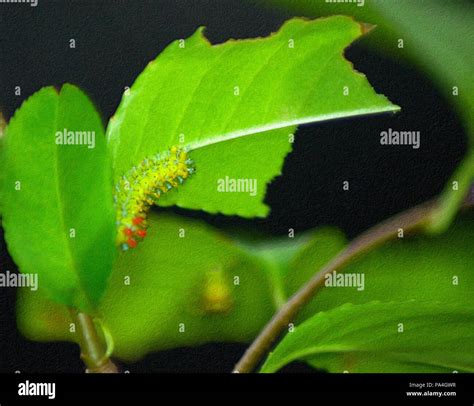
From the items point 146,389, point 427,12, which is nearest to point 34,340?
point 146,389

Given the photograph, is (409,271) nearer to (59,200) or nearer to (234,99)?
(234,99)

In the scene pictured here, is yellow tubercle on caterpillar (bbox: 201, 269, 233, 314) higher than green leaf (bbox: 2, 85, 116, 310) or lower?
lower

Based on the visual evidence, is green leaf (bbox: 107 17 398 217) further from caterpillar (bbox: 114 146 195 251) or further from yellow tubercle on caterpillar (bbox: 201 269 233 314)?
yellow tubercle on caterpillar (bbox: 201 269 233 314)

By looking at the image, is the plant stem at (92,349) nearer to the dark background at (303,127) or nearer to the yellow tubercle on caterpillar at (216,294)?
the dark background at (303,127)

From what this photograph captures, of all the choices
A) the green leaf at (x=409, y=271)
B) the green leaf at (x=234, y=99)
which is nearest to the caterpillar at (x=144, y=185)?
the green leaf at (x=234, y=99)

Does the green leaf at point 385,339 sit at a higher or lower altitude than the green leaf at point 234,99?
lower

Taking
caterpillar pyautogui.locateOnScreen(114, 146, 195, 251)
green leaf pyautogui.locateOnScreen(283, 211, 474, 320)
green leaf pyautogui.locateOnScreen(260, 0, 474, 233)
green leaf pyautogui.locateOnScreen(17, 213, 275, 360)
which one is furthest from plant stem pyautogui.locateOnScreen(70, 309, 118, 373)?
green leaf pyautogui.locateOnScreen(260, 0, 474, 233)

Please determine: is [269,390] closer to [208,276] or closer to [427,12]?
[208,276]
